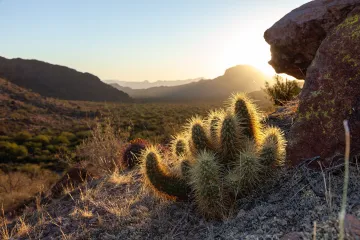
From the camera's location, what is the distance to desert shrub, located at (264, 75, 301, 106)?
32.9 ft

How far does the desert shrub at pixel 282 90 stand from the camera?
1004cm

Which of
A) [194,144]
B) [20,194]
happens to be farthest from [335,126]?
[20,194]

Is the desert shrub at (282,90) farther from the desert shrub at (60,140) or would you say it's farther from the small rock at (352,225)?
the desert shrub at (60,140)

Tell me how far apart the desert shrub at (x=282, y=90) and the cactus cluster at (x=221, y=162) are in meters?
6.07

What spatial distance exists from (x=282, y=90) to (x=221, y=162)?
703cm

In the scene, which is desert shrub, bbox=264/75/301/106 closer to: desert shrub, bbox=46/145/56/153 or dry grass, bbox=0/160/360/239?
dry grass, bbox=0/160/360/239

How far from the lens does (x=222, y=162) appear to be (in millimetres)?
3865

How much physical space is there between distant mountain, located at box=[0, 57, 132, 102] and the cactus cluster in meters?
68.3

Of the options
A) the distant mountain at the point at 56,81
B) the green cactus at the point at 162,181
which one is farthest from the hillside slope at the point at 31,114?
the distant mountain at the point at 56,81

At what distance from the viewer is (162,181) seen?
3850 mm

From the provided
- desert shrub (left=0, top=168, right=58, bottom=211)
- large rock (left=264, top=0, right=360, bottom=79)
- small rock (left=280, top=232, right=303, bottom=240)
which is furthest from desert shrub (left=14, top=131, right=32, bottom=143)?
small rock (left=280, top=232, right=303, bottom=240)

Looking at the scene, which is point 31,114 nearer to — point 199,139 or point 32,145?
point 32,145

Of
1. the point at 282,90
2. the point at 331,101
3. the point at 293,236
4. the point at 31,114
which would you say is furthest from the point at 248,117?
the point at 31,114

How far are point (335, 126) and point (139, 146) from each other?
5.36 meters
